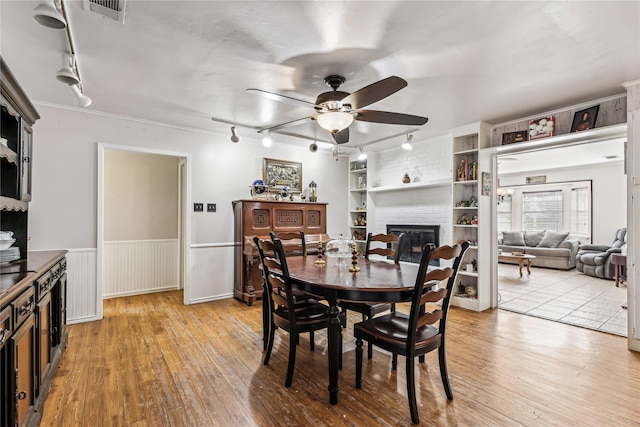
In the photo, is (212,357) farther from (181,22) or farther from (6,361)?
(181,22)

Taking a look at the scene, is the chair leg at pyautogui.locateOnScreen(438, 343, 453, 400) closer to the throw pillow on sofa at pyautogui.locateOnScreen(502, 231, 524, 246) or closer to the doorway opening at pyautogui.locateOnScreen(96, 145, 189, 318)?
the doorway opening at pyautogui.locateOnScreen(96, 145, 189, 318)

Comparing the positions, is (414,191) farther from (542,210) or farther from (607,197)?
(542,210)

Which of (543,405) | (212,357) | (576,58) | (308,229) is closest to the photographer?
(543,405)

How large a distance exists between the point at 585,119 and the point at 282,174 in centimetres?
398

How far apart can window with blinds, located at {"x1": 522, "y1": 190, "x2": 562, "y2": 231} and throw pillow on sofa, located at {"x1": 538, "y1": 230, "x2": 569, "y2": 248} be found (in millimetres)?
694

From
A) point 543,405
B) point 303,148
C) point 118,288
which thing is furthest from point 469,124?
point 118,288

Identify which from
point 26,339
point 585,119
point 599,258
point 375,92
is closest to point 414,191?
point 585,119

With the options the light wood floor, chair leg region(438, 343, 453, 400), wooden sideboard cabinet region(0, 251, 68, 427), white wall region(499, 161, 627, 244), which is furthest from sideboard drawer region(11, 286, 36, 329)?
white wall region(499, 161, 627, 244)

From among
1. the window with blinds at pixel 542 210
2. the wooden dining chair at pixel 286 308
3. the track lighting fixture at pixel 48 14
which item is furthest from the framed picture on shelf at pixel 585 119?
the window with blinds at pixel 542 210

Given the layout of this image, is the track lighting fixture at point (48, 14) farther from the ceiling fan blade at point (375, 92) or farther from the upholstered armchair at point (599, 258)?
the upholstered armchair at point (599, 258)

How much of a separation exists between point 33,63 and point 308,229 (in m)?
3.74

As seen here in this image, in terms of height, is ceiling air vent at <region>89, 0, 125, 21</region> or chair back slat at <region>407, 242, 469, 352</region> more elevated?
ceiling air vent at <region>89, 0, 125, 21</region>

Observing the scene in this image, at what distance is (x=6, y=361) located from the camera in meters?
1.44

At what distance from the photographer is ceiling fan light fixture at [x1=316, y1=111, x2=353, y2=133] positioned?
2.49 metres
